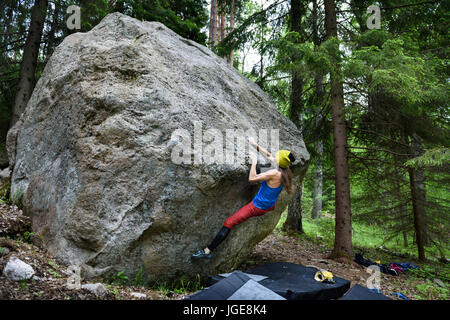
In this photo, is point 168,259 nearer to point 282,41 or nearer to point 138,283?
point 138,283

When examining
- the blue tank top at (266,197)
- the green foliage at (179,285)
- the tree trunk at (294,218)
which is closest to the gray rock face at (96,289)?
the green foliage at (179,285)

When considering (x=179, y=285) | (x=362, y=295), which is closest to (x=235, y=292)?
(x=179, y=285)

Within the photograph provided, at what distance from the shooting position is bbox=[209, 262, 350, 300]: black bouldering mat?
3.85 meters

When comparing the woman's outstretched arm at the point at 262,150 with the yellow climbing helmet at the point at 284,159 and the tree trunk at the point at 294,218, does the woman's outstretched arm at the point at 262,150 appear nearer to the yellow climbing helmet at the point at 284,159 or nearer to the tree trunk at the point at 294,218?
the yellow climbing helmet at the point at 284,159

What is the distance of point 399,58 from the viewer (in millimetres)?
5168

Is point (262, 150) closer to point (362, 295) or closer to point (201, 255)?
point (201, 255)

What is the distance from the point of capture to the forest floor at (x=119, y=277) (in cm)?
305

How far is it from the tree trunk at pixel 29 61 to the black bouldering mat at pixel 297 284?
322 inches

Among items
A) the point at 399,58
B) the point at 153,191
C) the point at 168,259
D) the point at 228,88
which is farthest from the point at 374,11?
the point at 168,259

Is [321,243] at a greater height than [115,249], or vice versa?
[115,249]

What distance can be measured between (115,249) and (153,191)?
97 centimetres

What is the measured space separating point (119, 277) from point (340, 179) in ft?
17.9

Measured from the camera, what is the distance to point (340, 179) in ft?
22.2

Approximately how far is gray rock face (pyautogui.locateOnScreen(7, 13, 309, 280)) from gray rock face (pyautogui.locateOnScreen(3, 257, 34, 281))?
698 millimetres
